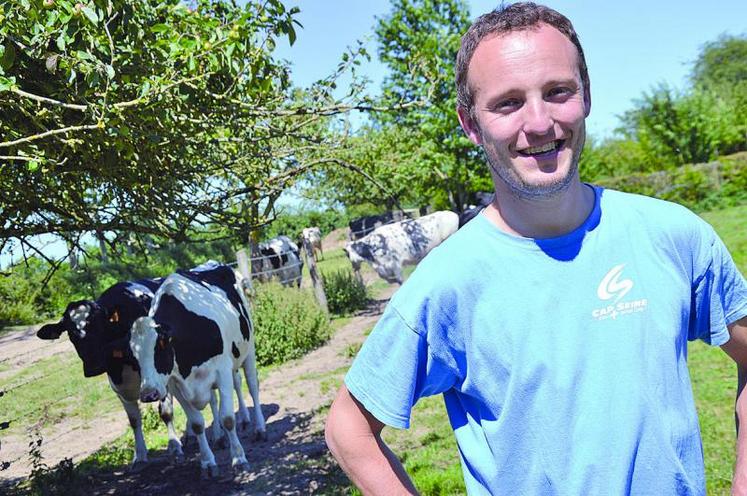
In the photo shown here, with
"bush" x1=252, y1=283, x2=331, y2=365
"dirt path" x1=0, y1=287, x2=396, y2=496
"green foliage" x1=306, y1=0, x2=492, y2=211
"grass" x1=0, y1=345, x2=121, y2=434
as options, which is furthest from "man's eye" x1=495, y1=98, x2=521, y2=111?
"green foliage" x1=306, y1=0, x2=492, y2=211

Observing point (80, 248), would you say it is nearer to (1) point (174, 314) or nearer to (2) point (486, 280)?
(1) point (174, 314)

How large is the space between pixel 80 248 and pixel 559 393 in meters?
4.17

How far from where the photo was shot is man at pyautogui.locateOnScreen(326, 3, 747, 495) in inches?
55.3

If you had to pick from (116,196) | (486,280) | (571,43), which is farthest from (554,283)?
(116,196)

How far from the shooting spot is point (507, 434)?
1.44 m

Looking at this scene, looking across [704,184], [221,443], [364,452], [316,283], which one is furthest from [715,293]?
[704,184]

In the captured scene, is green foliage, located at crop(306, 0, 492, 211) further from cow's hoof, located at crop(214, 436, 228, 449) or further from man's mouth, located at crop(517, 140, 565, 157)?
man's mouth, located at crop(517, 140, 565, 157)

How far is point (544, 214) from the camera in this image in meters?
1.51

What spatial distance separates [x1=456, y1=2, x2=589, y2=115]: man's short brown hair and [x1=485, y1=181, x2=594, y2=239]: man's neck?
260mm

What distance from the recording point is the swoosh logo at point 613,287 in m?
1.44

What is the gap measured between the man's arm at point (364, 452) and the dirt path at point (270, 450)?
412 centimetres

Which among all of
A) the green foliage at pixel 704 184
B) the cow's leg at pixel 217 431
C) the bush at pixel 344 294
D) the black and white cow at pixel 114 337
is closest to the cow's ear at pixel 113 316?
the black and white cow at pixel 114 337

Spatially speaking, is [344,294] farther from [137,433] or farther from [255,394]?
[137,433]

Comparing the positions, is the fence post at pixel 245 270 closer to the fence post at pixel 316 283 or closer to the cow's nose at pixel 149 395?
the fence post at pixel 316 283
